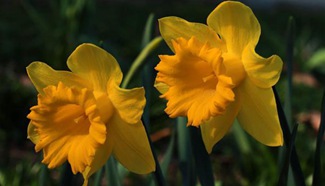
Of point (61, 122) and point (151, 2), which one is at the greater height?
point (61, 122)

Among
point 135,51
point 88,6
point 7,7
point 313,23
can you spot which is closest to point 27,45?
point 135,51

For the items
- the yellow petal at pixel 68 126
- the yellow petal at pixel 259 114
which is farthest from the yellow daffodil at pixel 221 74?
the yellow petal at pixel 68 126

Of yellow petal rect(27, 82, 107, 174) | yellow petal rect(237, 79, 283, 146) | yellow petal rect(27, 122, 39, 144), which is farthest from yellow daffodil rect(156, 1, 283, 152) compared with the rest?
yellow petal rect(27, 122, 39, 144)

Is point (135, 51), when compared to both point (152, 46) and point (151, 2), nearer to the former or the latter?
point (152, 46)

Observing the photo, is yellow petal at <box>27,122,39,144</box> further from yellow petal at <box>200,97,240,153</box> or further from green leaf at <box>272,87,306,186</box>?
green leaf at <box>272,87,306,186</box>

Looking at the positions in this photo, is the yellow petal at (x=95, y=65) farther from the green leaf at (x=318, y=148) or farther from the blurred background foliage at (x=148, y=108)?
the green leaf at (x=318, y=148)

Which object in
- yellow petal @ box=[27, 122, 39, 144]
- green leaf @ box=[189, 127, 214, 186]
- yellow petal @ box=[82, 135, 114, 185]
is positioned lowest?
green leaf @ box=[189, 127, 214, 186]

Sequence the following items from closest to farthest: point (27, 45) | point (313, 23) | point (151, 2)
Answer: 1. point (27, 45)
2. point (313, 23)
3. point (151, 2)

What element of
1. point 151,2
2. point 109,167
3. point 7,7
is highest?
point 109,167
